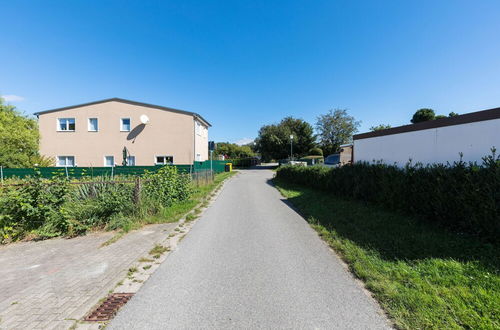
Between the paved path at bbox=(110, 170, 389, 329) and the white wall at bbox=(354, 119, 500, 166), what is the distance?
3912 millimetres

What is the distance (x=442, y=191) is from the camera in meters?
4.45

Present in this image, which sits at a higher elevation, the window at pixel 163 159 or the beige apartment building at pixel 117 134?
the beige apartment building at pixel 117 134

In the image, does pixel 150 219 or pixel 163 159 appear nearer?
pixel 150 219

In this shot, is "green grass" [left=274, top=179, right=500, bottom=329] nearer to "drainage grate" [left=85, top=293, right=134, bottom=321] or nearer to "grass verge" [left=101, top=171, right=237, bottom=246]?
"drainage grate" [left=85, top=293, right=134, bottom=321]

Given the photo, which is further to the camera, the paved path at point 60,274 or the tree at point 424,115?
the tree at point 424,115

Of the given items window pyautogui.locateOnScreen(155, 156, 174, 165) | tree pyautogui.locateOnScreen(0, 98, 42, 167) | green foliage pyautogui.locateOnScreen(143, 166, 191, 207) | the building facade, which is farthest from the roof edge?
tree pyautogui.locateOnScreen(0, 98, 42, 167)

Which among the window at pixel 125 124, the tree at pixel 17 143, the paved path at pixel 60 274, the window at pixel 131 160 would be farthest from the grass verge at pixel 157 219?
the tree at pixel 17 143

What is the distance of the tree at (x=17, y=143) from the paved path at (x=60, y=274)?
1937 cm

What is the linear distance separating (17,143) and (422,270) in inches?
1370

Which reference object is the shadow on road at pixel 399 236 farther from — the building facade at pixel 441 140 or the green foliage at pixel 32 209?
the green foliage at pixel 32 209

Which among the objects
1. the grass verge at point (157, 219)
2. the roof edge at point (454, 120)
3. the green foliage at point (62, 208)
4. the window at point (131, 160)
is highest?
the roof edge at point (454, 120)

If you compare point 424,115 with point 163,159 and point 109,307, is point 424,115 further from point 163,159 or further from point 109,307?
point 109,307

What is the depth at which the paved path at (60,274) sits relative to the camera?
7.77 ft

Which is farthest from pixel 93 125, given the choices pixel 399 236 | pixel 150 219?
pixel 399 236
